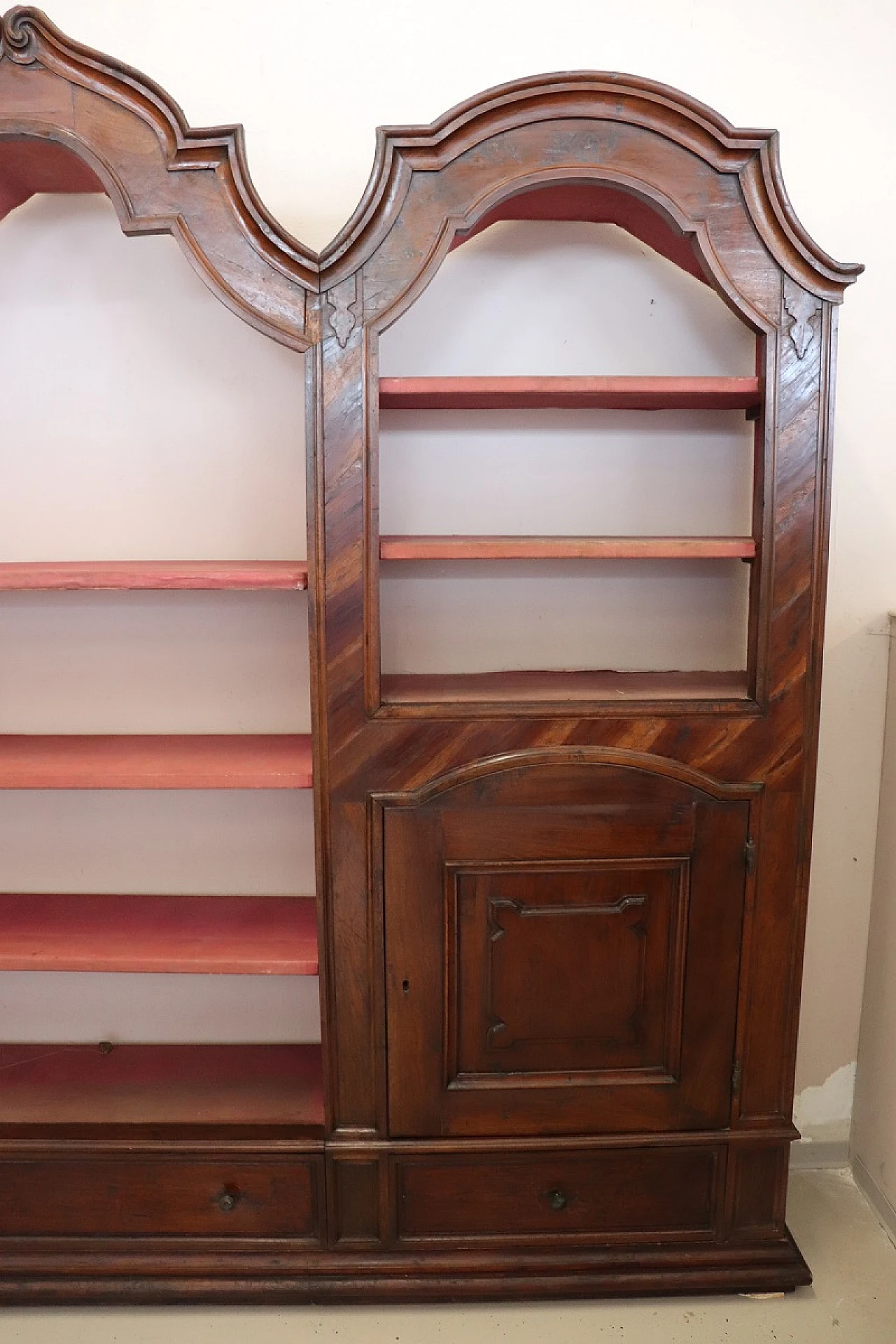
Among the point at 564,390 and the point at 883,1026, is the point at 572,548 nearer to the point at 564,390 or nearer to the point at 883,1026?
the point at 564,390

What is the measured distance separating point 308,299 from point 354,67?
2.48ft

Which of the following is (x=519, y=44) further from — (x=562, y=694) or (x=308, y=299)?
(x=562, y=694)

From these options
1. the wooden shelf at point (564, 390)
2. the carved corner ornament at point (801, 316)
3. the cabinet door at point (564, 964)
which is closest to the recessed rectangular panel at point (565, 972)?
the cabinet door at point (564, 964)

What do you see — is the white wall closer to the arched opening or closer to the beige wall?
the arched opening

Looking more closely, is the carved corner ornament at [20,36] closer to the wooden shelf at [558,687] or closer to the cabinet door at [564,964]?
the wooden shelf at [558,687]

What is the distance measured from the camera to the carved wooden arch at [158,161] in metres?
1.70

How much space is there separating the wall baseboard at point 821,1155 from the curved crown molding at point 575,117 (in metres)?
2.14

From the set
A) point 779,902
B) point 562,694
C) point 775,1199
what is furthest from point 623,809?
point 775,1199

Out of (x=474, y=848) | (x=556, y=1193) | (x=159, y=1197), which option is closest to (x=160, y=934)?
(x=159, y=1197)

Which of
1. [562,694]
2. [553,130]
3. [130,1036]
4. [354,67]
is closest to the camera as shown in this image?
[553,130]

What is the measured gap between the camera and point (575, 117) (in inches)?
68.4

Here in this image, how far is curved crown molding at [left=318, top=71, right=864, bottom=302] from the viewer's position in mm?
1713

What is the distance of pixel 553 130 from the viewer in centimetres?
175

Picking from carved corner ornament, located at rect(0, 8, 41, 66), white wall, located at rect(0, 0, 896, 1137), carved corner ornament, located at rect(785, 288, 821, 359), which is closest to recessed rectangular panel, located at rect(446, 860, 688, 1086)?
carved corner ornament, located at rect(785, 288, 821, 359)
